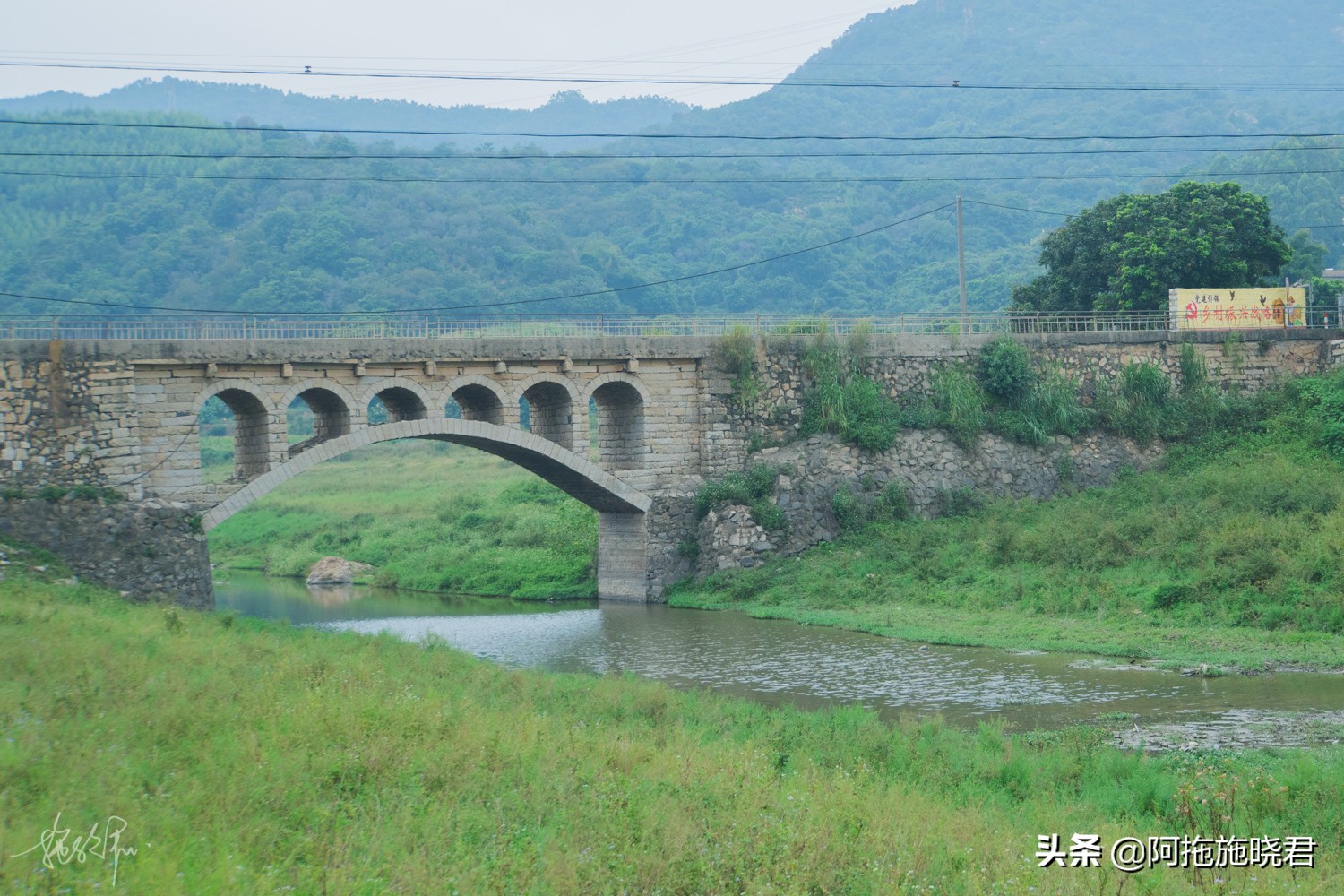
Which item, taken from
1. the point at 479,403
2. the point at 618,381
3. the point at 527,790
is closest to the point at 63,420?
the point at 479,403

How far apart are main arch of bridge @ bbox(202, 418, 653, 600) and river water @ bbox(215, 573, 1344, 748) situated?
118 centimetres

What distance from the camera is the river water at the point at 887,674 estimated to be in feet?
59.0

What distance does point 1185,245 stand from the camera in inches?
1576

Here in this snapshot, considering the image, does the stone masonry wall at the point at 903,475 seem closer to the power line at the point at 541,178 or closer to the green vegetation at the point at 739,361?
the green vegetation at the point at 739,361

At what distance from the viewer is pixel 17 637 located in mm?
15383

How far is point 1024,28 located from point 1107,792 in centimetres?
19605

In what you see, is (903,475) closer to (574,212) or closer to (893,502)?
(893,502)

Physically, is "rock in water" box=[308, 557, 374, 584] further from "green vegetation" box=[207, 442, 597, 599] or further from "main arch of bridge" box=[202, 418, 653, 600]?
"main arch of bridge" box=[202, 418, 653, 600]

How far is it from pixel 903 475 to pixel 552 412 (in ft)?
31.0

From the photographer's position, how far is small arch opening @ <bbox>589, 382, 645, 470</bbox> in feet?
109

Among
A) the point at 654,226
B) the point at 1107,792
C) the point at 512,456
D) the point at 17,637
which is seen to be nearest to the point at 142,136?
the point at 654,226

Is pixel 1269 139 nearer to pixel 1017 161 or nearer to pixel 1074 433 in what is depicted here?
pixel 1017 161

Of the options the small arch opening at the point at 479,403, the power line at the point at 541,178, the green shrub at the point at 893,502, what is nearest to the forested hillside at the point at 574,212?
the power line at the point at 541,178

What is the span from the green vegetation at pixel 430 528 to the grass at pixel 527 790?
2111cm
